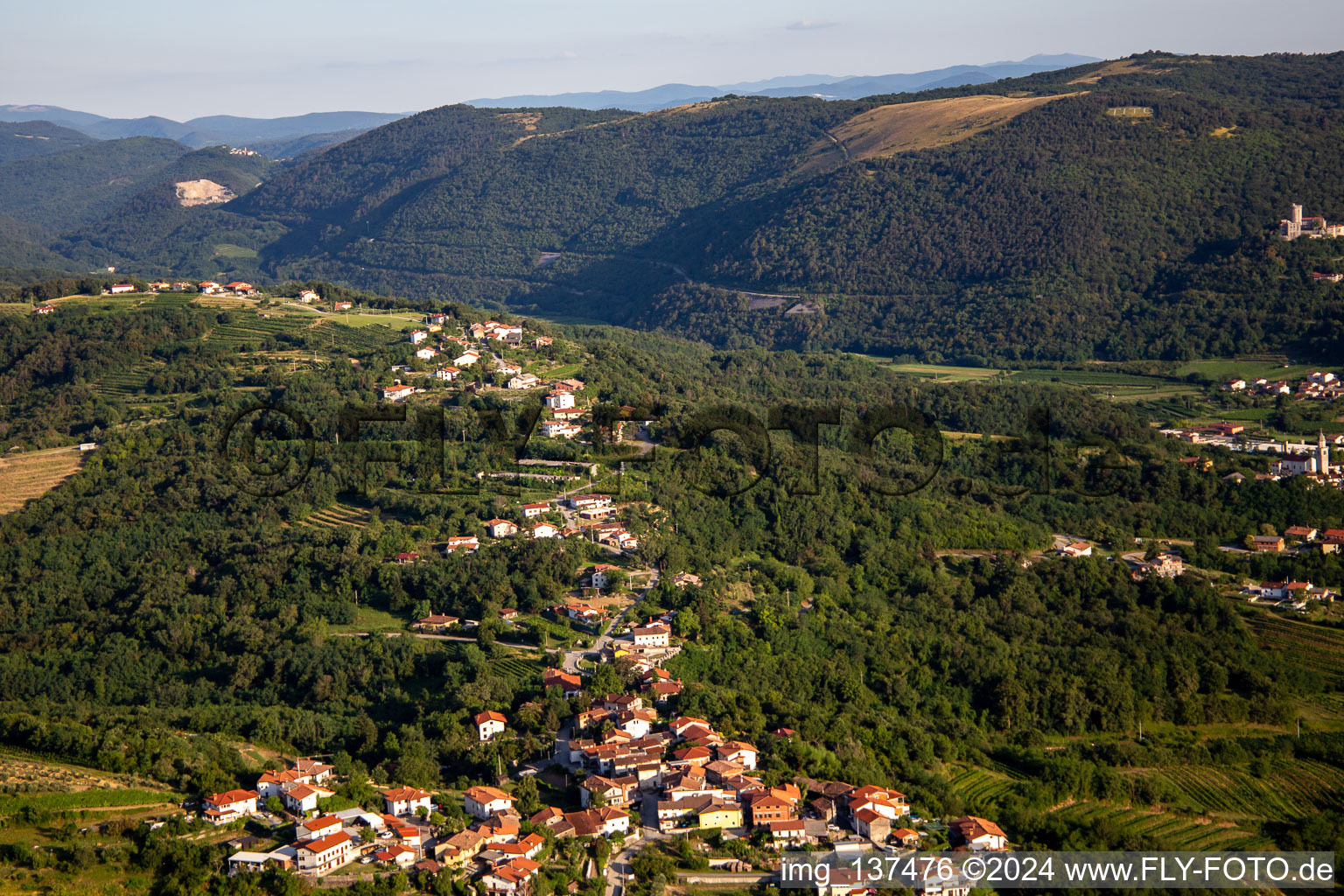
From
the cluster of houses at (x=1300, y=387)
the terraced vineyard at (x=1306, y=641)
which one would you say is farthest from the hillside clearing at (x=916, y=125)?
the terraced vineyard at (x=1306, y=641)

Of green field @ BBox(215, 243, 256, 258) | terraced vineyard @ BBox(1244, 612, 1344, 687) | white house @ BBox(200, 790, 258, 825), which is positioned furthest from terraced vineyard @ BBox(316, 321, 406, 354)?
green field @ BBox(215, 243, 256, 258)

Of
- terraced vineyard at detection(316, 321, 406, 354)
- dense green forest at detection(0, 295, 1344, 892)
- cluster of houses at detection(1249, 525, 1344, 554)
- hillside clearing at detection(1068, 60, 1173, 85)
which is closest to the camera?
dense green forest at detection(0, 295, 1344, 892)

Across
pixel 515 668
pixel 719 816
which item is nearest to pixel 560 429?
pixel 515 668

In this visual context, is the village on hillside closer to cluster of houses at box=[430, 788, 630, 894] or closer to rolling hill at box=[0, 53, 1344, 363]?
cluster of houses at box=[430, 788, 630, 894]

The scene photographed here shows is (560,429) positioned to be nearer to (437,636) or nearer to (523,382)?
(523,382)

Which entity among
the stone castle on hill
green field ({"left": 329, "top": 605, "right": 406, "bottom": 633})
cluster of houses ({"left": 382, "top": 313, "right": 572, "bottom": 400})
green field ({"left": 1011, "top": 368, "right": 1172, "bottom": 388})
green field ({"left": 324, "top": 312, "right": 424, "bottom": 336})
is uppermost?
the stone castle on hill

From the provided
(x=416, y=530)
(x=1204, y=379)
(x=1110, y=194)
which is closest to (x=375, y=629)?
(x=416, y=530)
